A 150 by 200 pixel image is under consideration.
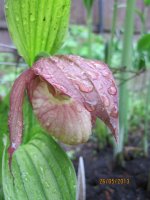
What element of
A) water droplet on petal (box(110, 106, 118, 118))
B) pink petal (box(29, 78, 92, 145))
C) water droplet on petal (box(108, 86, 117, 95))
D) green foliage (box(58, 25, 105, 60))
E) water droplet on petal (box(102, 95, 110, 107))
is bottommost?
green foliage (box(58, 25, 105, 60))

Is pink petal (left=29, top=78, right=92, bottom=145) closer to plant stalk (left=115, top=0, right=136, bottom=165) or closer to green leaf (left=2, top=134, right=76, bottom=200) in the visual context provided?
green leaf (left=2, top=134, right=76, bottom=200)

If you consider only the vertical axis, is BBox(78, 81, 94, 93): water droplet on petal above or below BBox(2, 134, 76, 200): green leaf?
above

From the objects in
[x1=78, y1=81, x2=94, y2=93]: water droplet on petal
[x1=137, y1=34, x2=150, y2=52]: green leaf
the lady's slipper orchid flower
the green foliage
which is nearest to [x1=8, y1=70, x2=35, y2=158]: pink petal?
the lady's slipper orchid flower

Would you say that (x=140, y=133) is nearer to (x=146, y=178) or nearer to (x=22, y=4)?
(x=146, y=178)
